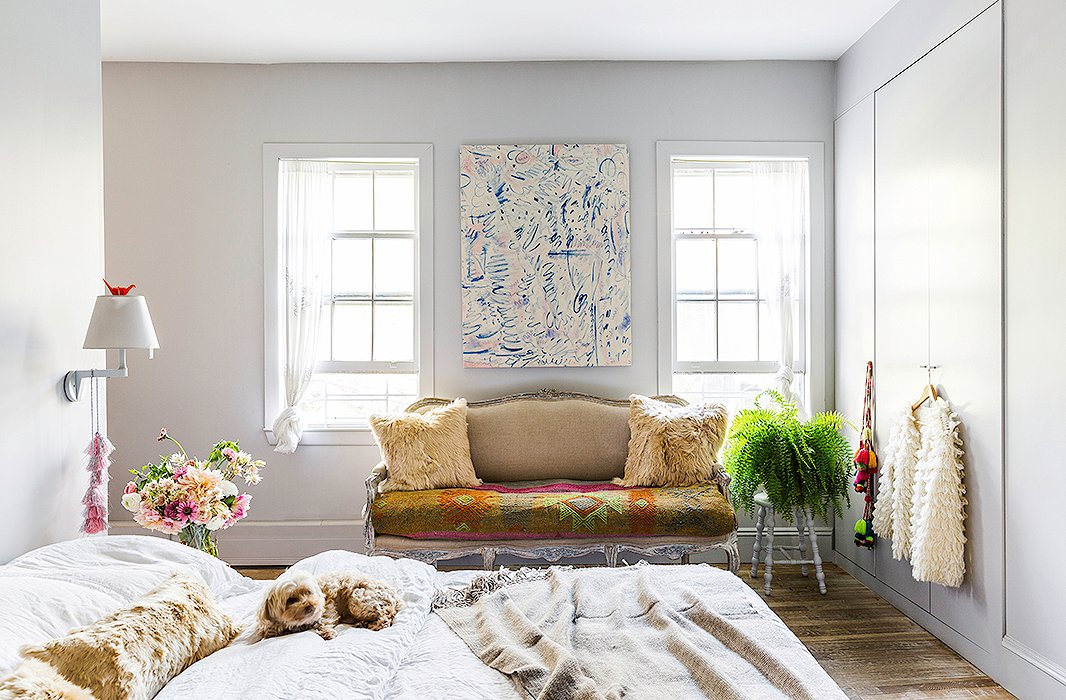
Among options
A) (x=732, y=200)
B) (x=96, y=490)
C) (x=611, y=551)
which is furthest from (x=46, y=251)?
(x=732, y=200)

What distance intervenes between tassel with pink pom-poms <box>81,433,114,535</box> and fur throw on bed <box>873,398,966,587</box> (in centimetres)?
299

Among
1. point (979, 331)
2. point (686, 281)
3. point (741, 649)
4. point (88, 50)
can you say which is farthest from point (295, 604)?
point (686, 281)

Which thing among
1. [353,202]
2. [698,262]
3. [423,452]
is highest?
[353,202]

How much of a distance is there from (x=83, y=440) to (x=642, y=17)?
3.09 m

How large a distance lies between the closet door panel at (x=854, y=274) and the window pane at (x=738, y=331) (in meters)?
0.47

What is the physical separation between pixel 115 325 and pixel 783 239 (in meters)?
3.49

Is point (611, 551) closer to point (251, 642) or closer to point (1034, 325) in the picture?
point (1034, 325)

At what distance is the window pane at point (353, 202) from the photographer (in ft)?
15.0

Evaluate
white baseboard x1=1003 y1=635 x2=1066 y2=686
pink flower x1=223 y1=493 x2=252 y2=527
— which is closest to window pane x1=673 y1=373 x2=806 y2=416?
white baseboard x1=1003 y1=635 x2=1066 y2=686

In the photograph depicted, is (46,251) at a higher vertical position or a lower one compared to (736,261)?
lower

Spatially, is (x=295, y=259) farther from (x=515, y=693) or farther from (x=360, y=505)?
(x=515, y=693)

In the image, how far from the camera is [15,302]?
7.27 feet

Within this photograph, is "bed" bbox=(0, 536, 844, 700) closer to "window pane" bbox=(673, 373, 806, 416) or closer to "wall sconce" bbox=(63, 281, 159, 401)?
"wall sconce" bbox=(63, 281, 159, 401)

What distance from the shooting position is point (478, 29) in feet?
13.2
